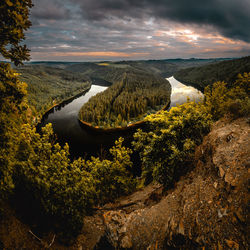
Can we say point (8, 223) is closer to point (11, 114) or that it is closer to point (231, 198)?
point (11, 114)

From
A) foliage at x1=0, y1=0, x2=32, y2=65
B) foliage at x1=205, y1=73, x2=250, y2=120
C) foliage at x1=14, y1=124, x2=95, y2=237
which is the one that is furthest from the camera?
foliage at x1=205, y1=73, x2=250, y2=120

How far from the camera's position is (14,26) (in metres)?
7.43

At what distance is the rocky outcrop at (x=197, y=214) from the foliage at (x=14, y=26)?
38.7 ft

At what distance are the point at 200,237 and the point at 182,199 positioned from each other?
11.4ft

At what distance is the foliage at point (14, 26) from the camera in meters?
7.00

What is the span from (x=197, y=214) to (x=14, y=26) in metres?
16.2

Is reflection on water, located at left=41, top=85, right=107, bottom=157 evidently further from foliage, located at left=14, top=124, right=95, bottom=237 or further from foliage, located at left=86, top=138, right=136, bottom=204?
foliage, located at left=14, top=124, right=95, bottom=237

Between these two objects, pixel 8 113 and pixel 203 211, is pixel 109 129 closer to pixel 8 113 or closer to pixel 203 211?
pixel 8 113

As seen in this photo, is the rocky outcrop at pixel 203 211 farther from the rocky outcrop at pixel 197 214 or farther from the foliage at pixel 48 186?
the foliage at pixel 48 186

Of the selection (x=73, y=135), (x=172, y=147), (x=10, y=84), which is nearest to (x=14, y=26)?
(x=10, y=84)

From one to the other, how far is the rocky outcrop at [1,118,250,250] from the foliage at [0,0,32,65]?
11.8 m

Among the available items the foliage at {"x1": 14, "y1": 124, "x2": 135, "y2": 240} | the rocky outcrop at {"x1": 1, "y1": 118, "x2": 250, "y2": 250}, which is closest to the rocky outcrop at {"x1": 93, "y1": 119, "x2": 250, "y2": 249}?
the rocky outcrop at {"x1": 1, "y1": 118, "x2": 250, "y2": 250}

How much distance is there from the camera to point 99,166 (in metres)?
18.9

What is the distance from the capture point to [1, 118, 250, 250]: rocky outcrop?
7.56 meters
